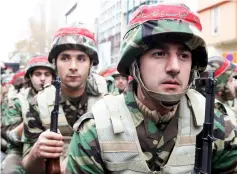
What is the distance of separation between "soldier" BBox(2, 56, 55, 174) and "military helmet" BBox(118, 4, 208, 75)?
1.90 meters

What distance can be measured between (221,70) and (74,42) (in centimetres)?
221

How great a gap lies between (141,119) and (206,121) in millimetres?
577

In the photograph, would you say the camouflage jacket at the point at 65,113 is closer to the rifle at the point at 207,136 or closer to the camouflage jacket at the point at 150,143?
the camouflage jacket at the point at 150,143

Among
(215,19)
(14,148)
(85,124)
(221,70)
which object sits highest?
(215,19)

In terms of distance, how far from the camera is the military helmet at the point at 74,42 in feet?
13.7

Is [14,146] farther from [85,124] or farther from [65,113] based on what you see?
[85,124]

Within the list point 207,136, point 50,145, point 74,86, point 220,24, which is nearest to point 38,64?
point 74,86

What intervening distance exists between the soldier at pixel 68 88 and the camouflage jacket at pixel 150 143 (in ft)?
4.45

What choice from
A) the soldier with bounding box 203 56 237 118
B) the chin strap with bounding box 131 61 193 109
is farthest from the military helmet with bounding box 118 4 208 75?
the soldier with bounding box 203 56 237 118

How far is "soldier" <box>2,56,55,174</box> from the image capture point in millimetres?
4660

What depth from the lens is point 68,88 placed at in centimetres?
415

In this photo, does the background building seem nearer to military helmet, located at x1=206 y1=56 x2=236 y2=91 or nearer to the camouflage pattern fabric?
military helmet, located at x1=206 y1=56 x2=236 y2=91

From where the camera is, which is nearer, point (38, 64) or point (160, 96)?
point (160, 96)

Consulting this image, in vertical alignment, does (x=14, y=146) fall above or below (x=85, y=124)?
below
